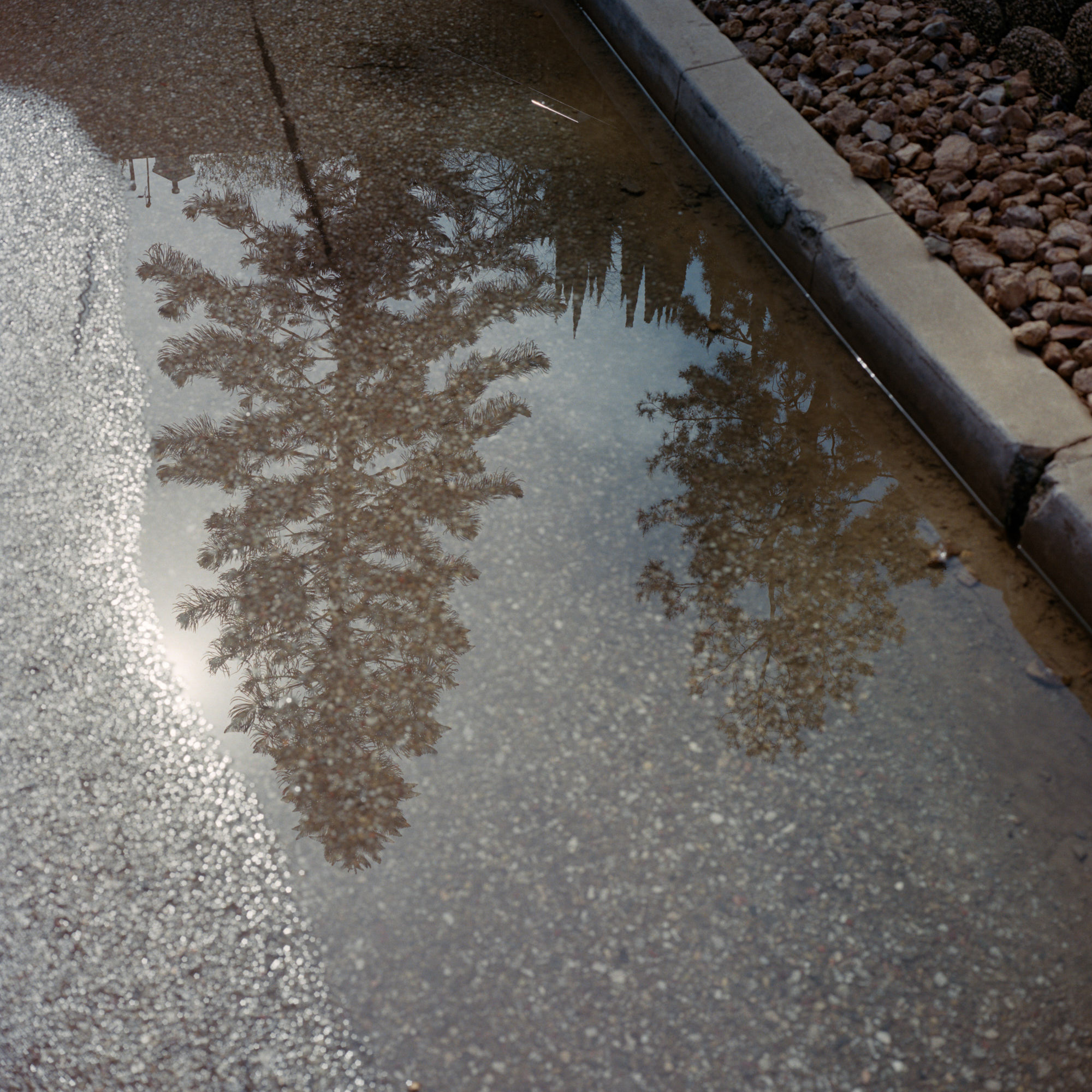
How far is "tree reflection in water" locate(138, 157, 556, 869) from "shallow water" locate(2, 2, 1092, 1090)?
1 cm

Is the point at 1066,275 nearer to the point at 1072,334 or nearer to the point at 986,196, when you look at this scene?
the point at 1072,334

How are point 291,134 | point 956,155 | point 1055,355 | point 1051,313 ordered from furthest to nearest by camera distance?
1. point 291,134
2. point 956,155
3. point 1051,313
4. point 1055,355

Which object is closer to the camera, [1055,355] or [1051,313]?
[1055,355]

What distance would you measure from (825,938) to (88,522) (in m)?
2.39

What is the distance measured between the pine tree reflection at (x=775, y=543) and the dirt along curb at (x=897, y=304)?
26cm

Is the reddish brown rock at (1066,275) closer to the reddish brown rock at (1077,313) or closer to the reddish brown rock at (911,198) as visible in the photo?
the reddish brown rock at (1077,313)

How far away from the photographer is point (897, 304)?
127 inches

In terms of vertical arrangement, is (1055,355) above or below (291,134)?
above

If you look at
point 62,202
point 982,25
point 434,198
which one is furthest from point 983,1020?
point 62,202

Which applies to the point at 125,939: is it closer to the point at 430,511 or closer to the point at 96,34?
the point at 430,511

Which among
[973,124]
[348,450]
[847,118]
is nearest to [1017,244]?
[973,124]

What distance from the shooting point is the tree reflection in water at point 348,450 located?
249cm

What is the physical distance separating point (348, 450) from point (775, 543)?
1.40 meters

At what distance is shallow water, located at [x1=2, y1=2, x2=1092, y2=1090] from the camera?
201 centimetres
